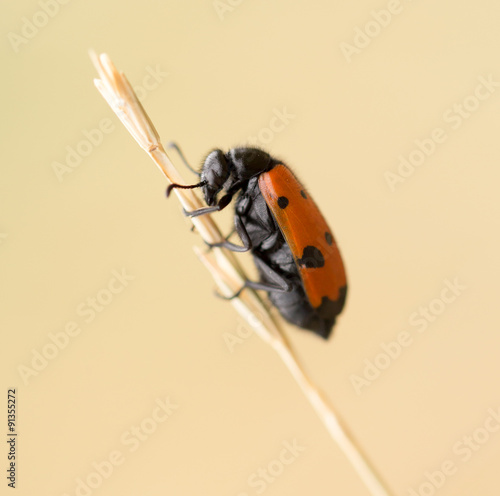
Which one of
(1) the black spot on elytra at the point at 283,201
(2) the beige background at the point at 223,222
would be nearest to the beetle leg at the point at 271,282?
(1) the black spot on elytra at the point at 283,201

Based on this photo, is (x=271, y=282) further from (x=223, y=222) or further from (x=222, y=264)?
(x=222, y=264)

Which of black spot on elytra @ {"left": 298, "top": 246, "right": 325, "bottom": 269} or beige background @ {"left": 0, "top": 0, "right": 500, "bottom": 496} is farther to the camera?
beige background @ {"left": 0, "top": 0, "right": 500, "bottom": 496}

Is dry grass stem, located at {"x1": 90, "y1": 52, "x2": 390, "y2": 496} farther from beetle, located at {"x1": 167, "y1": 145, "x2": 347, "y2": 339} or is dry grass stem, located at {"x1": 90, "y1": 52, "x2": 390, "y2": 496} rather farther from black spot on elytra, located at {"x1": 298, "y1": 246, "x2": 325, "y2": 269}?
black spot on elytra, located at {"x1": 298, "y1": 246, "x2": 325, "y2": 269}

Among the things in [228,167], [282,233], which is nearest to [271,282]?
[282,233]

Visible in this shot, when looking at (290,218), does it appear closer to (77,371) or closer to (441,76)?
(77,371)

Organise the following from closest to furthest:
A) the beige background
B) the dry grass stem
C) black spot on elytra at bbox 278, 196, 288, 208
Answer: the dry grass stem
black spot on elytra at bbox 278, 196, 288, 208
the beige background

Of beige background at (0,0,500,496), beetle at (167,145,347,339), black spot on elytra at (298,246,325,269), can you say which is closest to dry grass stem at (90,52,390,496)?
beetle at (167,145,347,339)
